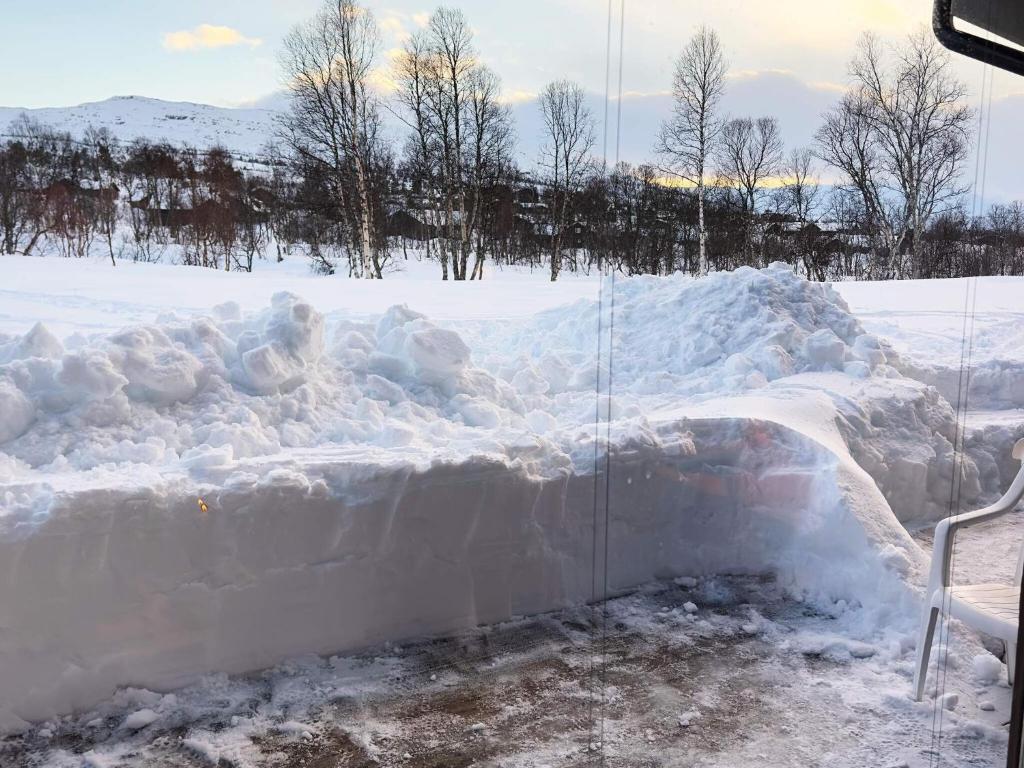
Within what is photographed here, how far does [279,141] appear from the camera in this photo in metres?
2.16

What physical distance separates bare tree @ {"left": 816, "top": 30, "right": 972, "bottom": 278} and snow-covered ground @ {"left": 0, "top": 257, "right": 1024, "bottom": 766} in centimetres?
65

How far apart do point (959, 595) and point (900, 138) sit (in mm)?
1764

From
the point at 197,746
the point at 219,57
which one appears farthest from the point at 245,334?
the point at 197,746

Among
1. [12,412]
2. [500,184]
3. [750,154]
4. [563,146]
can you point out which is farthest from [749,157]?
[12,412]

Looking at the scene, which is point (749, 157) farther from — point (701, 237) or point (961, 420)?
point (961, 420)

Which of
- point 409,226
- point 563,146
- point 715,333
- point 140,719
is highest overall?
point 563,146

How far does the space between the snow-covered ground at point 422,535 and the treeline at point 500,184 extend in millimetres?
123

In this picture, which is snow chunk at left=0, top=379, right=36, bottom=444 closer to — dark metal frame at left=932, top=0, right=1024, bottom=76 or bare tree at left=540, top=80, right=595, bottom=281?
bare tree at left=540, top=80, right=595, bottom=281

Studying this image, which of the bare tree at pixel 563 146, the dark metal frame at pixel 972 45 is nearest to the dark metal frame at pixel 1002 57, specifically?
the dark metal frame at pixel 972 45

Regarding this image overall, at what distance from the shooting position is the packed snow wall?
163 centimetres

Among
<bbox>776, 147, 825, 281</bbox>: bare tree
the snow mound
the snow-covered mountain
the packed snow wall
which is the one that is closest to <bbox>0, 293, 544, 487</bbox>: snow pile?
the packed snow wall

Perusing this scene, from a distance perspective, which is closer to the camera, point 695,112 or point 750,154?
point 695,112

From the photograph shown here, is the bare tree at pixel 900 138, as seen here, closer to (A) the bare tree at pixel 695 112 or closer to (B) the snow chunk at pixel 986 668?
(A) the bare tree at pixel 695 112

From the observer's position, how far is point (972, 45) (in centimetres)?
138
